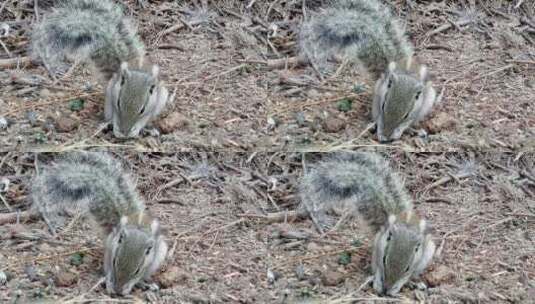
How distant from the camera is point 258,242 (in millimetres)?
6594

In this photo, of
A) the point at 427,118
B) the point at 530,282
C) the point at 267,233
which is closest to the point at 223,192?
the point at 267,233

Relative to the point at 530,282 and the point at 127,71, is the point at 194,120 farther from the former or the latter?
the point at 530,282

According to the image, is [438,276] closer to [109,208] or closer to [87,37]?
[109,208]

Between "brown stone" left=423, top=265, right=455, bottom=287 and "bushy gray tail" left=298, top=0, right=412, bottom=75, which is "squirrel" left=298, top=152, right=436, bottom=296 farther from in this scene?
"bushy gray tail" left=298, top=0, right=412, bottom=75

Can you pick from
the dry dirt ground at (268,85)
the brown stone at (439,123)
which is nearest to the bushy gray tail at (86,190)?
the dry dirt ground at (268,85)

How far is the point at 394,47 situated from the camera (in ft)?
22.8

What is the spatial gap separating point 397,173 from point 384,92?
509mm

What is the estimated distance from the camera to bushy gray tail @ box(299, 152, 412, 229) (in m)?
6.60

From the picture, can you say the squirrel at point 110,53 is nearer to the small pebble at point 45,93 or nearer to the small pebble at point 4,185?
the small pebble at point 45,93

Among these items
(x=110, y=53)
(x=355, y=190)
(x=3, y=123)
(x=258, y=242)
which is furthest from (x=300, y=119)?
(x=3, y=123)

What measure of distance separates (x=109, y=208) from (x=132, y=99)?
633mm

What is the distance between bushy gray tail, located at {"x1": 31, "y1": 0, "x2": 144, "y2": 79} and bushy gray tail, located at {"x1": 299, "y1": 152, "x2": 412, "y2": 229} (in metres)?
1.32

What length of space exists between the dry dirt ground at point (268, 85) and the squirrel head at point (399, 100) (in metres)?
0.12

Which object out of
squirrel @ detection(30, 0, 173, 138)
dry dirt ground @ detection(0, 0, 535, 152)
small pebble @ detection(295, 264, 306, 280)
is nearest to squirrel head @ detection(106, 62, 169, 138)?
squirrel @ detection(30, 0, 173, 138)
